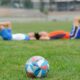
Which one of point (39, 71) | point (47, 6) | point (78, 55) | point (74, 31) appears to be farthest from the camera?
point (47, 6)

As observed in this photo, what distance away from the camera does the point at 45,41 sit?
11.9 meters

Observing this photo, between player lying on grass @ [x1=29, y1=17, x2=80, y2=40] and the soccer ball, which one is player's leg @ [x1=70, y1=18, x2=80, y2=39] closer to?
player lying on grass @ [x1=29, y1=17, x2=80, y2=40]

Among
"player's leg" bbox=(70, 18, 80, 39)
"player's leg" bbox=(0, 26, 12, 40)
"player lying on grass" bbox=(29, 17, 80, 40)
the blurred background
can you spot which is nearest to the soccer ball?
"player's leg" bbox=(0, 26, 12, 40)

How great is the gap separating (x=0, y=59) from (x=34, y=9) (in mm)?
54198

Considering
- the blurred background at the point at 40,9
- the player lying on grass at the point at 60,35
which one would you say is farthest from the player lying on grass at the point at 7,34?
the blurred background at the point at 40,9

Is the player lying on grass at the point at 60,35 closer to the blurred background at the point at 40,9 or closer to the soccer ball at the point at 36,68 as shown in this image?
the soccer ball at the point at 36,68

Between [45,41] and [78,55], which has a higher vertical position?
[78,55]

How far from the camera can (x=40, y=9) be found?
64188 millimetres

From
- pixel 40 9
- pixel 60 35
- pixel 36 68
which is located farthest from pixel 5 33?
pixel 40 9

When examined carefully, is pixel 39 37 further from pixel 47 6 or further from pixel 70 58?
pixel 47 6

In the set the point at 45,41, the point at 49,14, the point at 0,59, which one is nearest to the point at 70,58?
the point at 0,59

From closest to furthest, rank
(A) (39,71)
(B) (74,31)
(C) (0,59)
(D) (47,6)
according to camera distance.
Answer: (A) (39,71)
(C) (0,59)
(B) (74,31)
(D) (47,6)

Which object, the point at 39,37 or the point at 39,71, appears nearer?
the point at 39,71

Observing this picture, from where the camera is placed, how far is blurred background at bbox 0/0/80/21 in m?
55.6
